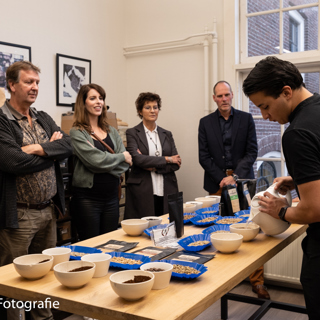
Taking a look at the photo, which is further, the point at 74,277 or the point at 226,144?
the point at 226,144

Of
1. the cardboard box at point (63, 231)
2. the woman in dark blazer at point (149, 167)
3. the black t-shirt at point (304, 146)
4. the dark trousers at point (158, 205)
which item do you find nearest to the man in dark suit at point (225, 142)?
the woman in dark blazer at point (149, 167)

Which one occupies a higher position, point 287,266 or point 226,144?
point 226,144

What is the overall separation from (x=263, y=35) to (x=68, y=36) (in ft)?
6.36

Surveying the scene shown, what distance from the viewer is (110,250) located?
5.71 feet

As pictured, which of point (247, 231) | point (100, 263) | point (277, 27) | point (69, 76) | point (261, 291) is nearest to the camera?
point (100, 263)

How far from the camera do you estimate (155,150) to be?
3.66 metres

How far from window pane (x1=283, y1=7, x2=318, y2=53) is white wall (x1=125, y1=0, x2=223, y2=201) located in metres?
0.69

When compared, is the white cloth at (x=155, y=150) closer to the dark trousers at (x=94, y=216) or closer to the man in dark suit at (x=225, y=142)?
the man in dark suit at (x=225, y=142)

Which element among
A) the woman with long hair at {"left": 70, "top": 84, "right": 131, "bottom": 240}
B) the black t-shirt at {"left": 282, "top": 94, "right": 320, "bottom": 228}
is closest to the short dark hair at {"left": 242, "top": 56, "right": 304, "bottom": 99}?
the black t-shirt at {"left": 282, "top": 94, "right": 320, "bottom": 228}

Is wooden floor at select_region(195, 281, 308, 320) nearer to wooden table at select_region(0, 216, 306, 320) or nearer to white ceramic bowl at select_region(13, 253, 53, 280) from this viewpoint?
wooden table at select_region(0, 216, 306, 320)

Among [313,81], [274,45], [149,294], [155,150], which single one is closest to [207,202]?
[155,150]

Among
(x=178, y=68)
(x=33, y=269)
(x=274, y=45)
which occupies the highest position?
(x=274, y=45)

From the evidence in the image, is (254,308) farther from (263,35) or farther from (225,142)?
(263,35)

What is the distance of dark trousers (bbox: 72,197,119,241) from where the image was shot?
2912 millimetres
